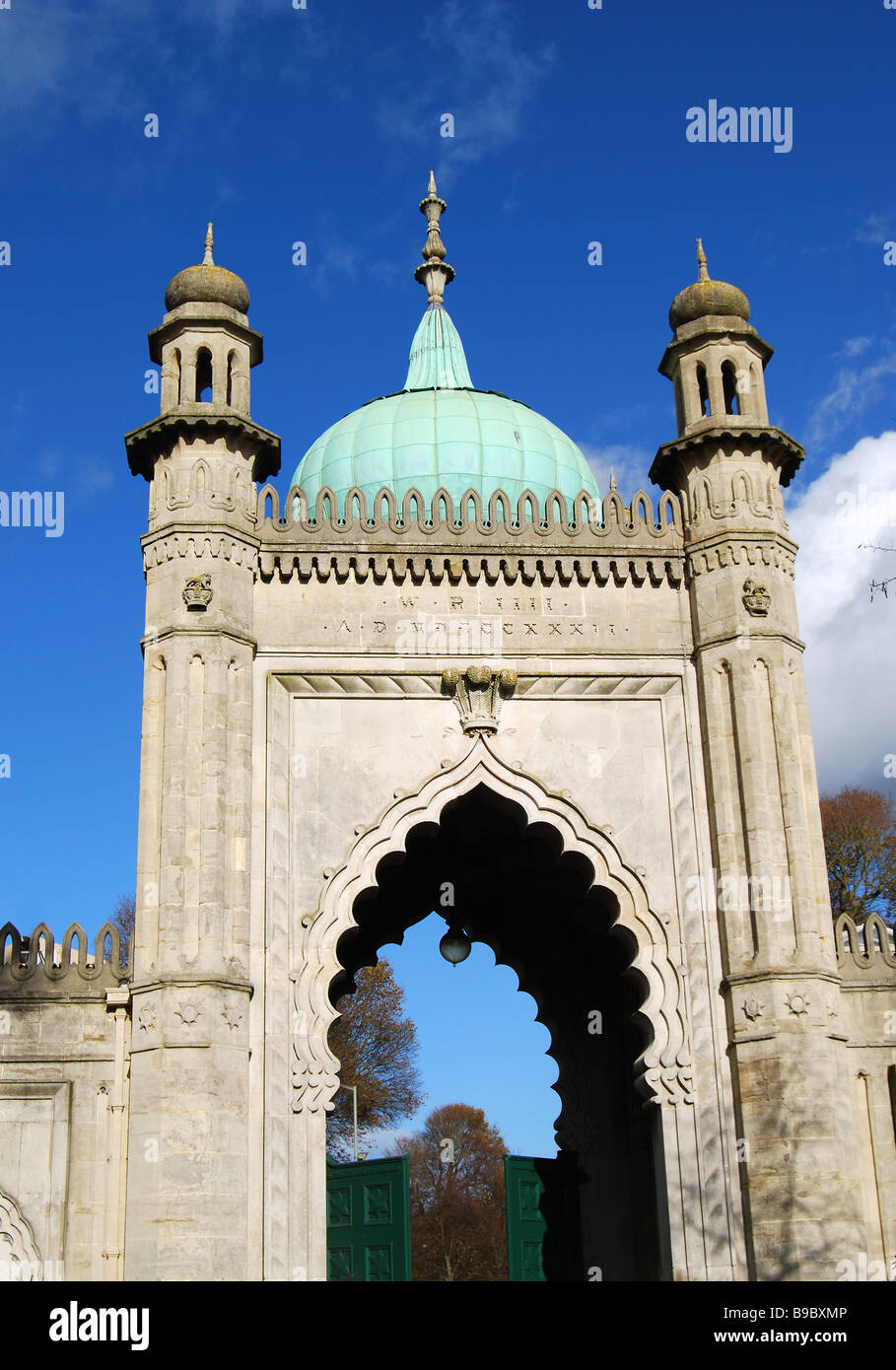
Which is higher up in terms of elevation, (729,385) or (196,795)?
(729,385)

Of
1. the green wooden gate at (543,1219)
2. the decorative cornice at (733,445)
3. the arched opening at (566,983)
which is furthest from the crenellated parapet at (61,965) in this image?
the decorative cornice at (733,445)

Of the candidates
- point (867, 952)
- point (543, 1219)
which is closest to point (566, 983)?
point (543, 1219)

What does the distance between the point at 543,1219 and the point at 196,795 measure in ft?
29.5

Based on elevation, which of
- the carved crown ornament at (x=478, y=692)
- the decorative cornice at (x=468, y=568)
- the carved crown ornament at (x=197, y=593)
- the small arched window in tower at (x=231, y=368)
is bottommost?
the carved crown ornament at (x=478, y=692)

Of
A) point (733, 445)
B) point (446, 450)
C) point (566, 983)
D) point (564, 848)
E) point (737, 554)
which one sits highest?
point (446, 450)

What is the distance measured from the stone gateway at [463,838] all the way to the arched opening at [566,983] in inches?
3.5

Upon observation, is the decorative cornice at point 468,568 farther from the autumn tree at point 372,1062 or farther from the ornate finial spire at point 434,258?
the autumn tree at point 372,1062

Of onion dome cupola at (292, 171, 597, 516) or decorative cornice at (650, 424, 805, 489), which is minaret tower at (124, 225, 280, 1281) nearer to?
onion dome cupola at (292, 171, 597, 516)

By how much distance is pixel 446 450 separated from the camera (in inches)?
961

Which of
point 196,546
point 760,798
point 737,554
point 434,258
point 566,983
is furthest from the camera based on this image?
point 434,258

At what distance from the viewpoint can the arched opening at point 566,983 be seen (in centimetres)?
2223

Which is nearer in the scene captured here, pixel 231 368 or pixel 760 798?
pixel 760 798

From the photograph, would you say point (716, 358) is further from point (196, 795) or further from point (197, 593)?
point (196, 795)
